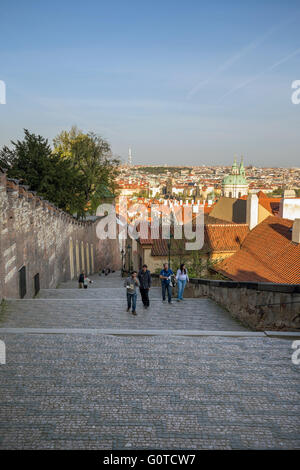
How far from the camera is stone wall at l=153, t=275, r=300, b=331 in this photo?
360 inches

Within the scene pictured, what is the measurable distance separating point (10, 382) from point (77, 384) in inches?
36.6

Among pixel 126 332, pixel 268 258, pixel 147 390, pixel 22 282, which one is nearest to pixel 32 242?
pixel 22 282

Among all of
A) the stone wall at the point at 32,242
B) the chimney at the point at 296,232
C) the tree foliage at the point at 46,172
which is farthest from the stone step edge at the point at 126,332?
the tree foliage at the point at 46,172

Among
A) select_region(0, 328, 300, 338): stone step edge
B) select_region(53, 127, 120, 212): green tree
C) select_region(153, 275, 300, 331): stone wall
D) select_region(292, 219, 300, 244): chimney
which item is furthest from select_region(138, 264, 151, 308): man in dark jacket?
select_region(53, 127, 120, 212): green tree

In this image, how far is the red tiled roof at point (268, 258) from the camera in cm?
1794

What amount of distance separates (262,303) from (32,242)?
8.43 metres

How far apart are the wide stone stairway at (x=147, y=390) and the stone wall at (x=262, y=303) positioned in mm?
1782

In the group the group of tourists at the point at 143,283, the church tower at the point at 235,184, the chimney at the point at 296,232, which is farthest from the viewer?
the church tower at the point at 235,184

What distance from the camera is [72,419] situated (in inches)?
176

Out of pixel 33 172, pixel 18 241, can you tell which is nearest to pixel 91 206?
pixel 33 172

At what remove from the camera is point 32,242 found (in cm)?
1415

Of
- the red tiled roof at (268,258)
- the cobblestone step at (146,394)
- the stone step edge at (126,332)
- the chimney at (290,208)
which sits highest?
the chimney at (290,208)

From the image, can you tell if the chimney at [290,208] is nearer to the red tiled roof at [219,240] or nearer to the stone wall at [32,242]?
the red tiled roof at [219,240]
